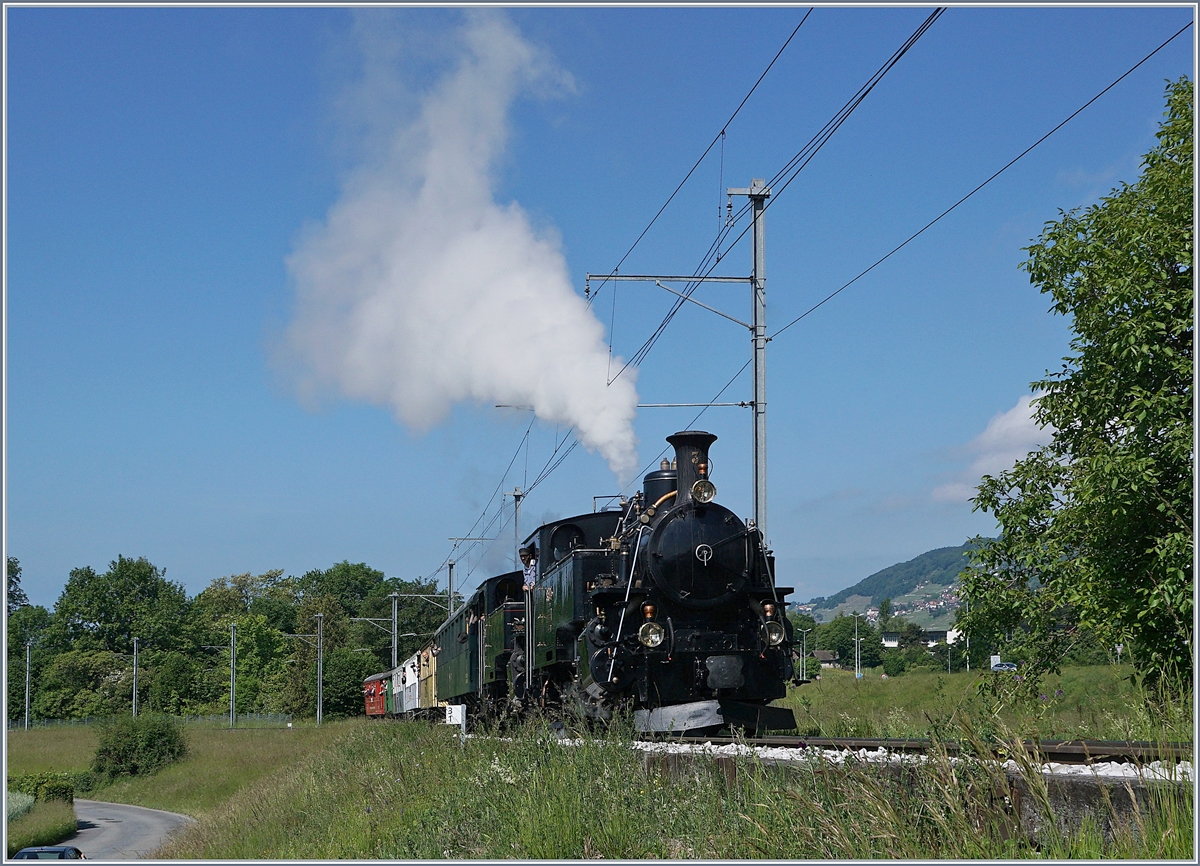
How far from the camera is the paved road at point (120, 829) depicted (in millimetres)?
31016

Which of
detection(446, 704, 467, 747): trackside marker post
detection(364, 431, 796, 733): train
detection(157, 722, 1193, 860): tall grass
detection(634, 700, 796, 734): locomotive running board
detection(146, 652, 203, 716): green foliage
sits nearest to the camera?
detection(157, 722, 1193, 860): tall grass

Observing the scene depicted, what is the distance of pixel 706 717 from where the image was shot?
1257 cm

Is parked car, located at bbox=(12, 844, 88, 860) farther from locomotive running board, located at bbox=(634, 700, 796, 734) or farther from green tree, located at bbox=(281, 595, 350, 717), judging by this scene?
green tree, located at bbox=(281, 595, 350, 717)

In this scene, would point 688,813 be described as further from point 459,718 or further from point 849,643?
point 849,643

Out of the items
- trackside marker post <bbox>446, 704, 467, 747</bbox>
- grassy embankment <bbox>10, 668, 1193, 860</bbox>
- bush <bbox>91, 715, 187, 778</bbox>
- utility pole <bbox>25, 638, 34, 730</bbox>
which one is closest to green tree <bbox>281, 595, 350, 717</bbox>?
utility pole <bbox>25, 638, 34, 730</bbox>

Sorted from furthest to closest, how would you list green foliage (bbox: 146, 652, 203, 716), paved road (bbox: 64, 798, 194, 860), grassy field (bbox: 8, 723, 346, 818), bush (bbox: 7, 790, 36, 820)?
green foliage (bbox: 146, 652, 203, 716), grassy field (bbox: 8, 723, 346, 818), bush (bbox: 7, 790, 36, 820), paved road (bbox: 64, 798, 194, 860)

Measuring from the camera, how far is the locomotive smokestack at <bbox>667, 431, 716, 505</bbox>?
14.7m

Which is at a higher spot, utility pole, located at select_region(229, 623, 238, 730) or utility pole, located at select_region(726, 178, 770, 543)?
utility pole, located at select_region(726, 178, 770, 543)

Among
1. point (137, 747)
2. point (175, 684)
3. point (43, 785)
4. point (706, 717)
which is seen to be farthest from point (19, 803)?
point (175, 684)

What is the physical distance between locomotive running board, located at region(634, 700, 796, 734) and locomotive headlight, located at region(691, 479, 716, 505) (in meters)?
2.73

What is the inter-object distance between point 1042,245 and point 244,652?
332 ft

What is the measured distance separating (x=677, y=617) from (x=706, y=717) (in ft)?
5.88

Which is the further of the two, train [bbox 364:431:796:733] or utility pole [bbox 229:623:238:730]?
utility pole [bbox 229:623:238:730]

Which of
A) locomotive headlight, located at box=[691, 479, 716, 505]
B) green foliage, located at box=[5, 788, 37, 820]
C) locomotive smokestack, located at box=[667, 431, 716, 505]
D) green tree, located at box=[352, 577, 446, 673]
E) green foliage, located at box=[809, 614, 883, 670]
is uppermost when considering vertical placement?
locomotive smokestack, located at box=[667, 431, 716, 505]
